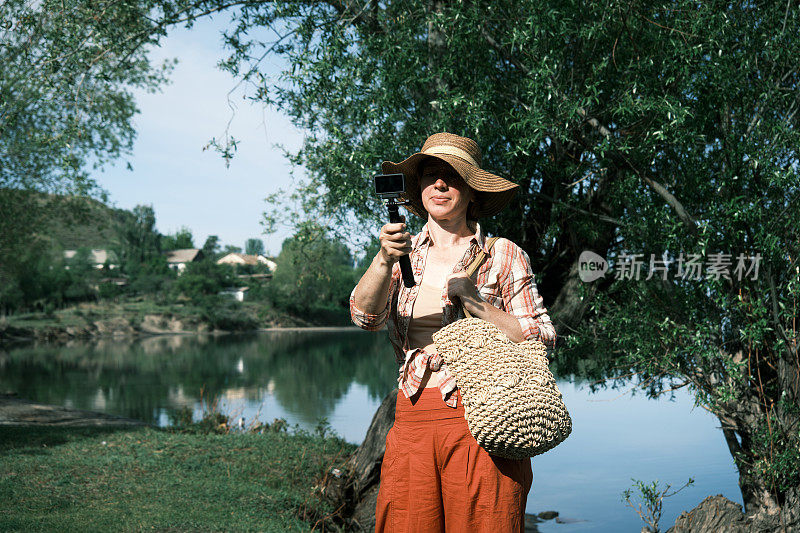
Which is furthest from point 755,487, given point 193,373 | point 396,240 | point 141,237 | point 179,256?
point 179,256

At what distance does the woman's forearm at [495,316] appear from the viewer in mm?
2682

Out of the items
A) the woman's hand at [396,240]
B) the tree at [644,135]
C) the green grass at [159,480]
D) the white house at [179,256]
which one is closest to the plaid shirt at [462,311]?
the woman's hand at [396,240]

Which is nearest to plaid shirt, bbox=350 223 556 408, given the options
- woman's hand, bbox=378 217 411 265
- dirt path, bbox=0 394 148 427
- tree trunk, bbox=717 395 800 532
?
woman's hand, bbox=378 217 411 265

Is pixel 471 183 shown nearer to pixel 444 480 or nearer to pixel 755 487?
pixel 444 480

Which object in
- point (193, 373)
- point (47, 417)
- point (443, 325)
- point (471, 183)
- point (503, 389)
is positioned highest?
point (471, 183)

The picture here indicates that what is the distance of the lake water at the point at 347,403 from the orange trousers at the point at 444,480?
5.27 m

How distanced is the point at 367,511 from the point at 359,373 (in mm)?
22713

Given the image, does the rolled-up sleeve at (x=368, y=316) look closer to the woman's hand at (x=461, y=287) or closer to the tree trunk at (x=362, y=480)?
the woman's hand at (x=461, y=287)

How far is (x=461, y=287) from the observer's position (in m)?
2.65

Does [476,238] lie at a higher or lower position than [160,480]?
higher

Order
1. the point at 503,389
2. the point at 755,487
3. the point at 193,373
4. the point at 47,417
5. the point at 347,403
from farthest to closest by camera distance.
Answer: the point at 193,373 → the point at 347,403 → the point at 47,417 → the point at 755,487 → the point at 503,389

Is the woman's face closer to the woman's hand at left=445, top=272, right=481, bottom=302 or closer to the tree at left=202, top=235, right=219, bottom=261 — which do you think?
the woman's hand at left=445, top=272, right=481, bottom=302

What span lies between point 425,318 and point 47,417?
42.6 feet

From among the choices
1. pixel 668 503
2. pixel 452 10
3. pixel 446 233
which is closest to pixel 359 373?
pixel 668 503
